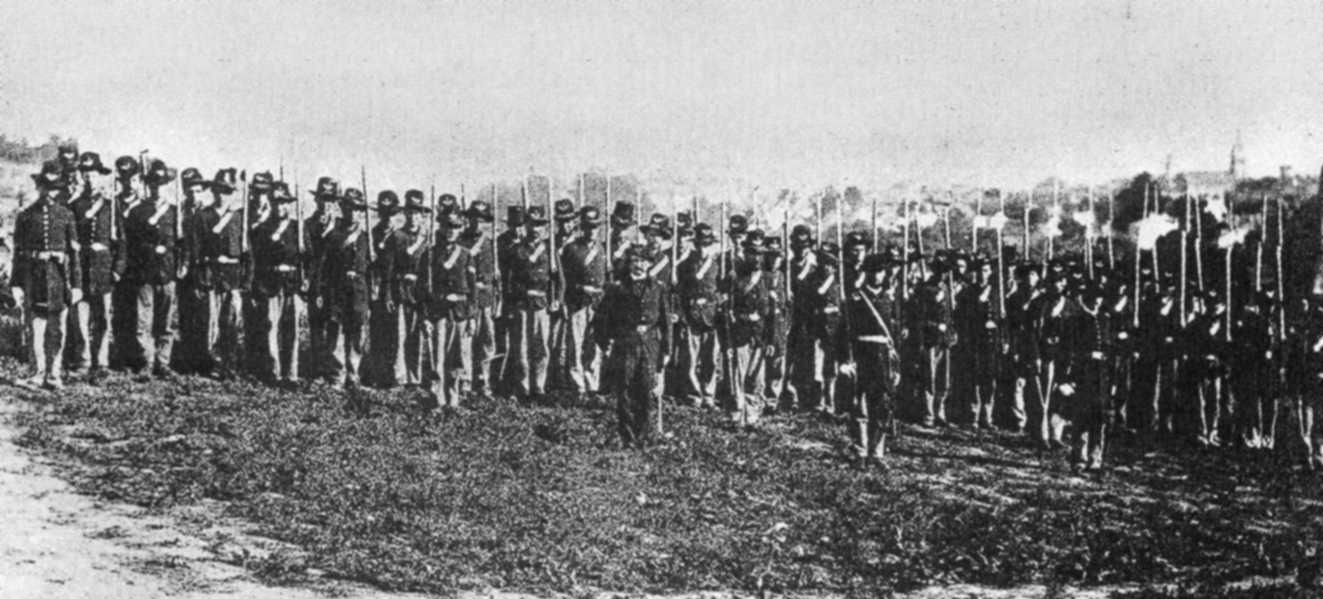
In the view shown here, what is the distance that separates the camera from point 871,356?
11.0 m

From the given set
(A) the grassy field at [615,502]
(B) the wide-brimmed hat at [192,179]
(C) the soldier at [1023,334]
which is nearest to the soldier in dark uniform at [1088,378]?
(A) the grassy field at [615,502]

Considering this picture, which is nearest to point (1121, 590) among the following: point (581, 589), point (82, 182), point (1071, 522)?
point (1071, 522)

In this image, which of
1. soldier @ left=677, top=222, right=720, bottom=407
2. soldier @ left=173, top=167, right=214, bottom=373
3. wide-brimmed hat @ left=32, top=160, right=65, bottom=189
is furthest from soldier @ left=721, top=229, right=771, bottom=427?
wide-brimmed hat @ left=32, top=160, right=65, bottom=189

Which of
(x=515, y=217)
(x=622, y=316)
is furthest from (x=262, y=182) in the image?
(x=622, y=316)

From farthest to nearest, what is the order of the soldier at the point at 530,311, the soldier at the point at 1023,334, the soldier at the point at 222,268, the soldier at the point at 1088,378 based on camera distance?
the soldier at the point at 1023,334 < the soldier at the point at 530,311 < the soldier at the point at 1088,378 < the soldier at the point at 222,268

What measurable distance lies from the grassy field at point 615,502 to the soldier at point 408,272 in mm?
1049

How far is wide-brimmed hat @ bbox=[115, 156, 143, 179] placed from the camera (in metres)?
10.8

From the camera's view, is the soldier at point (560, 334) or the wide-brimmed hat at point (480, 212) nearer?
the wide-brimmed hat at point (480, 212)

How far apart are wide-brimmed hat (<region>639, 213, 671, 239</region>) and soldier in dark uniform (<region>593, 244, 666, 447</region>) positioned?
154 centimetres

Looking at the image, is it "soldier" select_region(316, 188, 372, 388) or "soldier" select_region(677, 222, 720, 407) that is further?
"soldier" select_region(677, 222, 720, 407)

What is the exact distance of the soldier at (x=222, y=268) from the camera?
36.7 ft

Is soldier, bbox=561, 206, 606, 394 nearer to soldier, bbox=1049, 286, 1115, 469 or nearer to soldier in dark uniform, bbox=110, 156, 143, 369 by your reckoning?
soldier in dark uniform, bbox=110, 156, 143, 369

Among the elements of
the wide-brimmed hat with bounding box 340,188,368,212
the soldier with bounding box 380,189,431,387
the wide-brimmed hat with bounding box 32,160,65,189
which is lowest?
the soldier with bounding box 380,189,431,387

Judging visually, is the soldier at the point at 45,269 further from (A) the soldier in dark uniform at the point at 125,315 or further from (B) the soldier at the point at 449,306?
(B) the soldier at the point at 449,306
